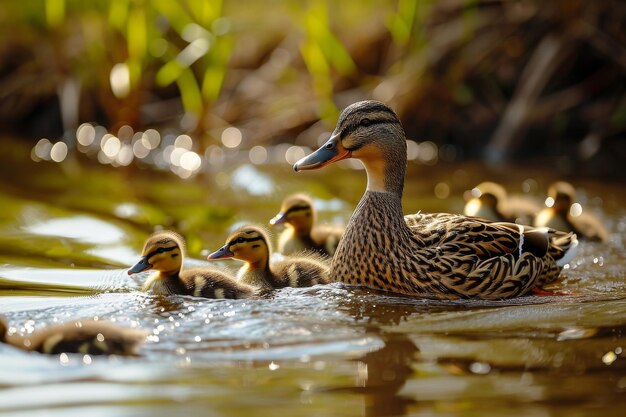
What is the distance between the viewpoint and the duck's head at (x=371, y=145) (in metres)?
5.38

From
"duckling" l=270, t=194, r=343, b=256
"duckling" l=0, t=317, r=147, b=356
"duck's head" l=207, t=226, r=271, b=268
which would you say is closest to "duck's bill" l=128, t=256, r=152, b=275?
"duck's head" l=207, t=226, r=271, b=268

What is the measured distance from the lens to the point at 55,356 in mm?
3961

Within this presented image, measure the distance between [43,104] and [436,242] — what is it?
685cm

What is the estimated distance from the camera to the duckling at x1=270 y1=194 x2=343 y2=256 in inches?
245

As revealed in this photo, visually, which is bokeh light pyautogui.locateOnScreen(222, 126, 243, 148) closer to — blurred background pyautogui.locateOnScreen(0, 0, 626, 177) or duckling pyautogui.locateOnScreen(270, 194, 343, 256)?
Answer: blurred background pyautogui.locateOnScreen(0, 0, 626, 177)

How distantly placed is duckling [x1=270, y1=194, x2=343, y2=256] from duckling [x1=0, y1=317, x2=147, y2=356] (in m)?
2.20

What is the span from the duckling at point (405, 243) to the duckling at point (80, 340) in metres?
1.48

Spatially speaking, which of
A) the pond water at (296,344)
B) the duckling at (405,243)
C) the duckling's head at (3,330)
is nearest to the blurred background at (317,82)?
the pond water at (296,344)

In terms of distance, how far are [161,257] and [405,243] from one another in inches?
46.5

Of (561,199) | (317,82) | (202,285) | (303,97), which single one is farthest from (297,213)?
(303,97)

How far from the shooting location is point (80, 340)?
13.1ft

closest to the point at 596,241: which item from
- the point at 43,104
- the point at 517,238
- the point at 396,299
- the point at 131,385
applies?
the point at 517,238

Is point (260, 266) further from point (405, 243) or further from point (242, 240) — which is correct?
point (405, 243)

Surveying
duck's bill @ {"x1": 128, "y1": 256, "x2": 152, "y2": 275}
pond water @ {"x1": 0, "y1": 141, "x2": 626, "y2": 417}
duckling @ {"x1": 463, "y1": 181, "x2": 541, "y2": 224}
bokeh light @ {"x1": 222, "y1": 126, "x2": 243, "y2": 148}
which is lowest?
pond water @ {"x1": 0, "y1": 141, "x2": 626, "y2": 417}
